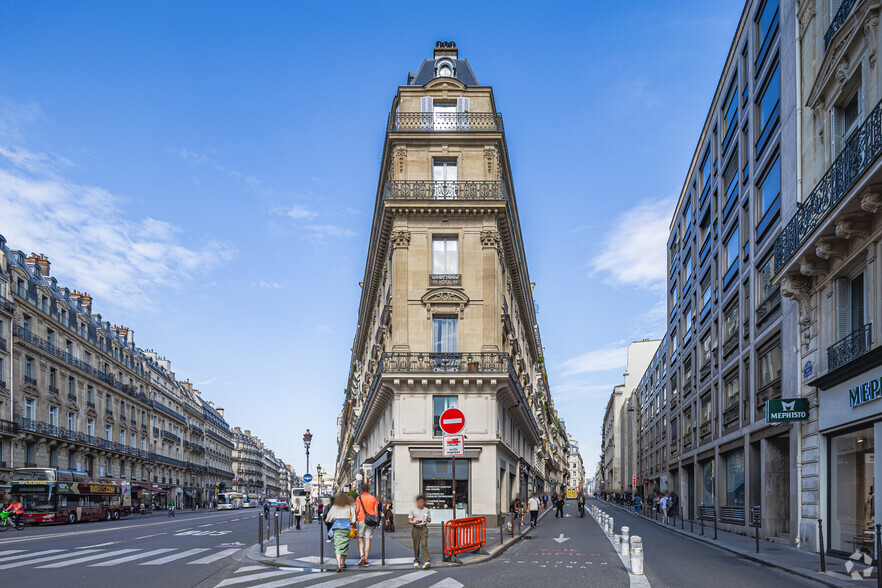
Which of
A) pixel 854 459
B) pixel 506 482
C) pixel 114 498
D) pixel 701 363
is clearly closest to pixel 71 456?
pixel 114 498

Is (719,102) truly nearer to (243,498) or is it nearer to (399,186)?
(399,186)

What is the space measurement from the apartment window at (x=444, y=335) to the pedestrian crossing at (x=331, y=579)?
52.5 feet

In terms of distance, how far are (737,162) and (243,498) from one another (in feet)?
274

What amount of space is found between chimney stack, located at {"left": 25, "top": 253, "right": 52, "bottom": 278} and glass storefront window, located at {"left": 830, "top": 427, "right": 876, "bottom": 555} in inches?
2088

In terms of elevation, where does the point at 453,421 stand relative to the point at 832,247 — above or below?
below

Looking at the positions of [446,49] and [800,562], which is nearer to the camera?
[800,562]

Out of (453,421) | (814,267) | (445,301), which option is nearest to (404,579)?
(453,421)

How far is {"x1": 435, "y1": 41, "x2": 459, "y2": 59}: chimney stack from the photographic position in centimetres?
3775

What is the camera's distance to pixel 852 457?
1638cm

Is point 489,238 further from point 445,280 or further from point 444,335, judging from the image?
point 444,335

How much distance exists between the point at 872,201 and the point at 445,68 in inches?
922

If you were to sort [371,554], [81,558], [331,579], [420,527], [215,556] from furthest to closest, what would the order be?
1. [215,556]
2. [371,554]
3. [81,558]
4. [420,527]
5. [331,579]

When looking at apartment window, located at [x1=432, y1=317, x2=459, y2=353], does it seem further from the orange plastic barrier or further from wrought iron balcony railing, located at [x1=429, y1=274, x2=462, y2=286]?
the orange plastic barrier

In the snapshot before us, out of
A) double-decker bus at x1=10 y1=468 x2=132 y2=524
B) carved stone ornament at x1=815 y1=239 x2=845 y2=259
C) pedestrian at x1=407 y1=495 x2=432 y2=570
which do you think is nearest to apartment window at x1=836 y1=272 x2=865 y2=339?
carved stone ornament at x1=815 y1=239 x2=845 y2=259
